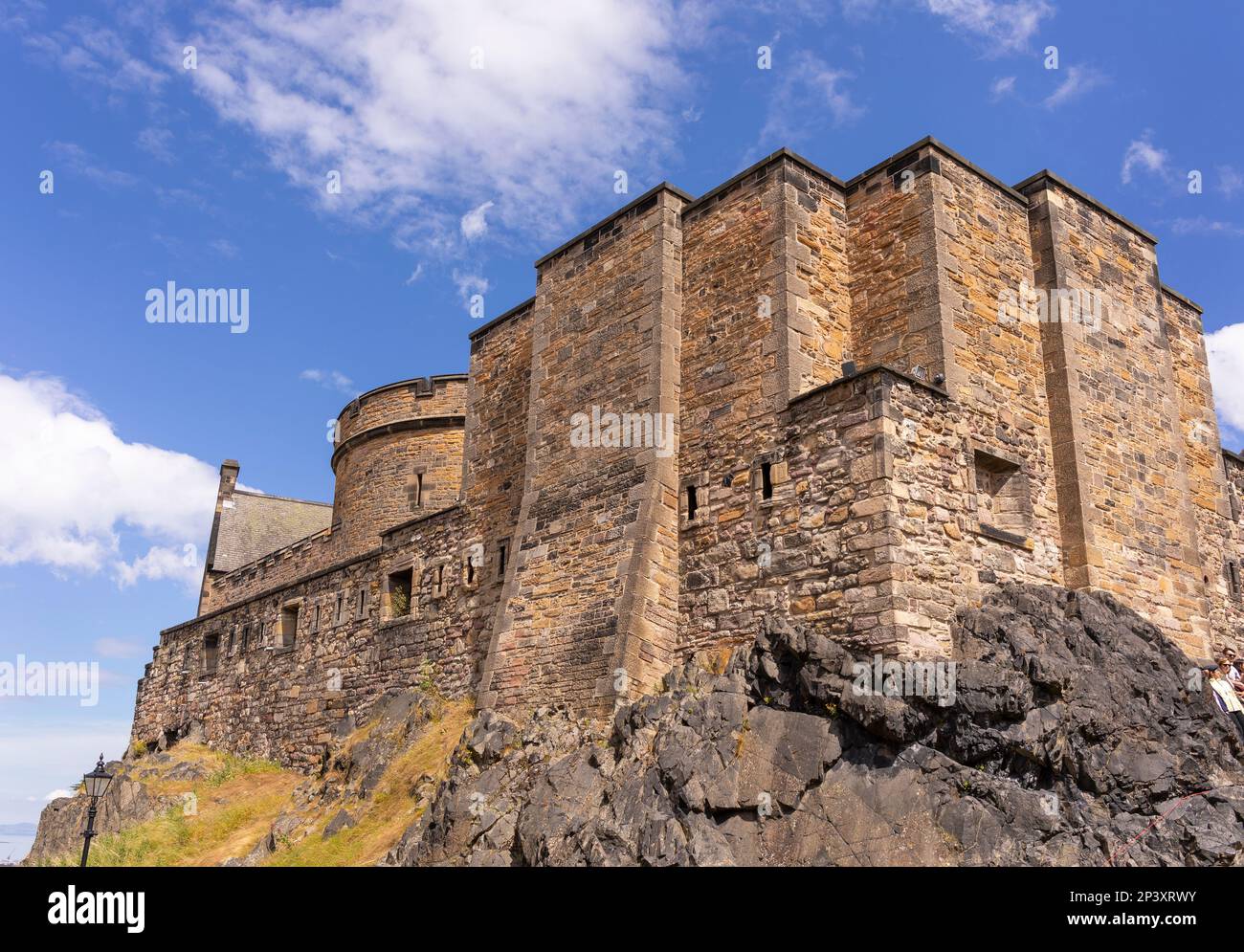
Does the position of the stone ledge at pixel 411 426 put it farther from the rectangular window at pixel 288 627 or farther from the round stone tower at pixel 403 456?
the rectangular window at pixel 288 627

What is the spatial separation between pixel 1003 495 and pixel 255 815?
13.5 m

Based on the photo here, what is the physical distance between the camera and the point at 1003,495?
14.0m

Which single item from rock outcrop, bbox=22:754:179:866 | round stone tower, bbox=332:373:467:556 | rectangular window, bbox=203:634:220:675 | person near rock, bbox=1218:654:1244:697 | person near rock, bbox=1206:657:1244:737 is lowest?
rock outcrop, bbox=22:754:179:866

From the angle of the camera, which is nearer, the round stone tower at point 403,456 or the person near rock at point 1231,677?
the person near rock at point 1231,677

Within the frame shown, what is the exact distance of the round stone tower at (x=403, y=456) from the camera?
82.3 feet

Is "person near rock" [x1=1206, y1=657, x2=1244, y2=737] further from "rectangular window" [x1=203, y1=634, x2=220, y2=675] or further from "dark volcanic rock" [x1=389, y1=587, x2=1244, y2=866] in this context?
"rectangular window" [x1=203, y1=634, x2=220, y2=675]

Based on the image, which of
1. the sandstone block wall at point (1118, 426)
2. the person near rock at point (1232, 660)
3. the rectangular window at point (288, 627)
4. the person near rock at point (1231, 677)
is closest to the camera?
the person near rock at point (1231, 677)

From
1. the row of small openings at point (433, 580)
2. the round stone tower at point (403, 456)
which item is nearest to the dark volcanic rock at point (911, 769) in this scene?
the row of small openings at point (433, 580)

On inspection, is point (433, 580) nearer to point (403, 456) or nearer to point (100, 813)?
point (403, 456)

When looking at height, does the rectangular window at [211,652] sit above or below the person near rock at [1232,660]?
above

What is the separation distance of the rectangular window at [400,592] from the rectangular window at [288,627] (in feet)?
13.8

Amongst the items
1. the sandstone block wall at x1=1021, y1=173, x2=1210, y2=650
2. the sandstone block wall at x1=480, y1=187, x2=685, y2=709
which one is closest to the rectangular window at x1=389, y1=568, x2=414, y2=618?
the sandstone block wall at x1=480, y1=187, x2=685, y2=709

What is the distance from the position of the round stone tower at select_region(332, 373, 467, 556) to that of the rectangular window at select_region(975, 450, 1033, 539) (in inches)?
538

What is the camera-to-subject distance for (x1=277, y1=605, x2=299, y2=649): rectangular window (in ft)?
77.0
